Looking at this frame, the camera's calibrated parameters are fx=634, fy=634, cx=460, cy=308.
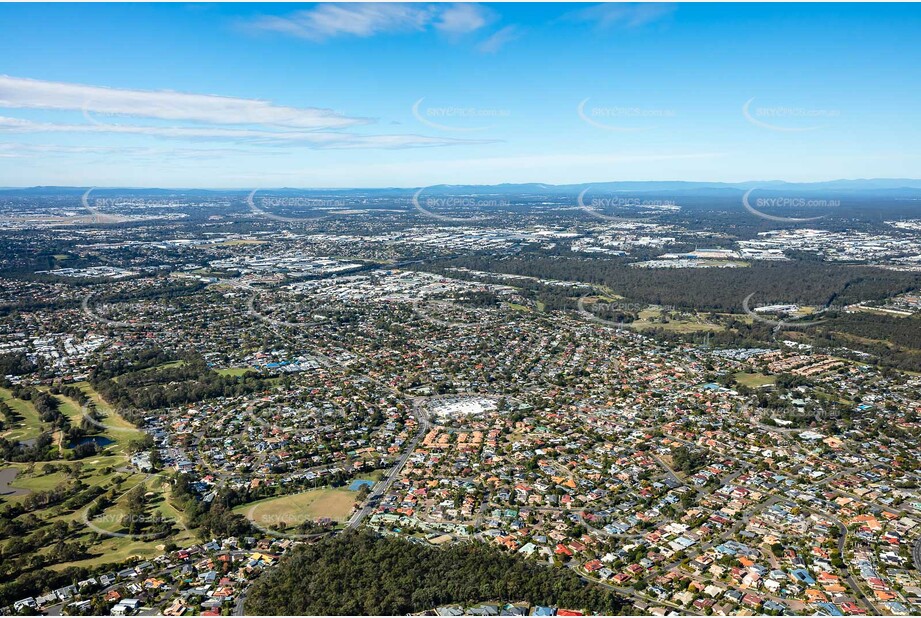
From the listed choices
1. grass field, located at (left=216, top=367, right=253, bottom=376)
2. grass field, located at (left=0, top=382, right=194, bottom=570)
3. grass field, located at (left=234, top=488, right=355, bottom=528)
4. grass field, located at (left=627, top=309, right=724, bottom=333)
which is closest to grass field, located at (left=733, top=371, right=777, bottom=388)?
grass field, located at (left=627, top=309, right=724, bottom=333)

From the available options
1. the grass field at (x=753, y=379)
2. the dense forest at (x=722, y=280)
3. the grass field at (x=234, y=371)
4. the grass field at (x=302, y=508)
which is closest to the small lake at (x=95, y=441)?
the grass field at (x=234, y=371)

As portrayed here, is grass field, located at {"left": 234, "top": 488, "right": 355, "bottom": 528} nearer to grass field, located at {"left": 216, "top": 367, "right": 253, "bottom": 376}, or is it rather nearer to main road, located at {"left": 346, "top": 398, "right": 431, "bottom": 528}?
main road, located at {"left": 346, "top": 398, "right": 431, "bottom": 528}

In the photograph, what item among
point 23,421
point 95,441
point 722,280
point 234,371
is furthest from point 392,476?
point 722,280

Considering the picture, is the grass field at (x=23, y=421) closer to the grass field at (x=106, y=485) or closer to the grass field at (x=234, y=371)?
the grass field at (x=106, y=485)

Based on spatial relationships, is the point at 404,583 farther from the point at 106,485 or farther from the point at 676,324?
the point at 676,324

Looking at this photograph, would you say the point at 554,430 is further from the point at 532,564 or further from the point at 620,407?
the point at 532,564

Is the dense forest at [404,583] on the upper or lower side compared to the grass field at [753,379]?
upper
